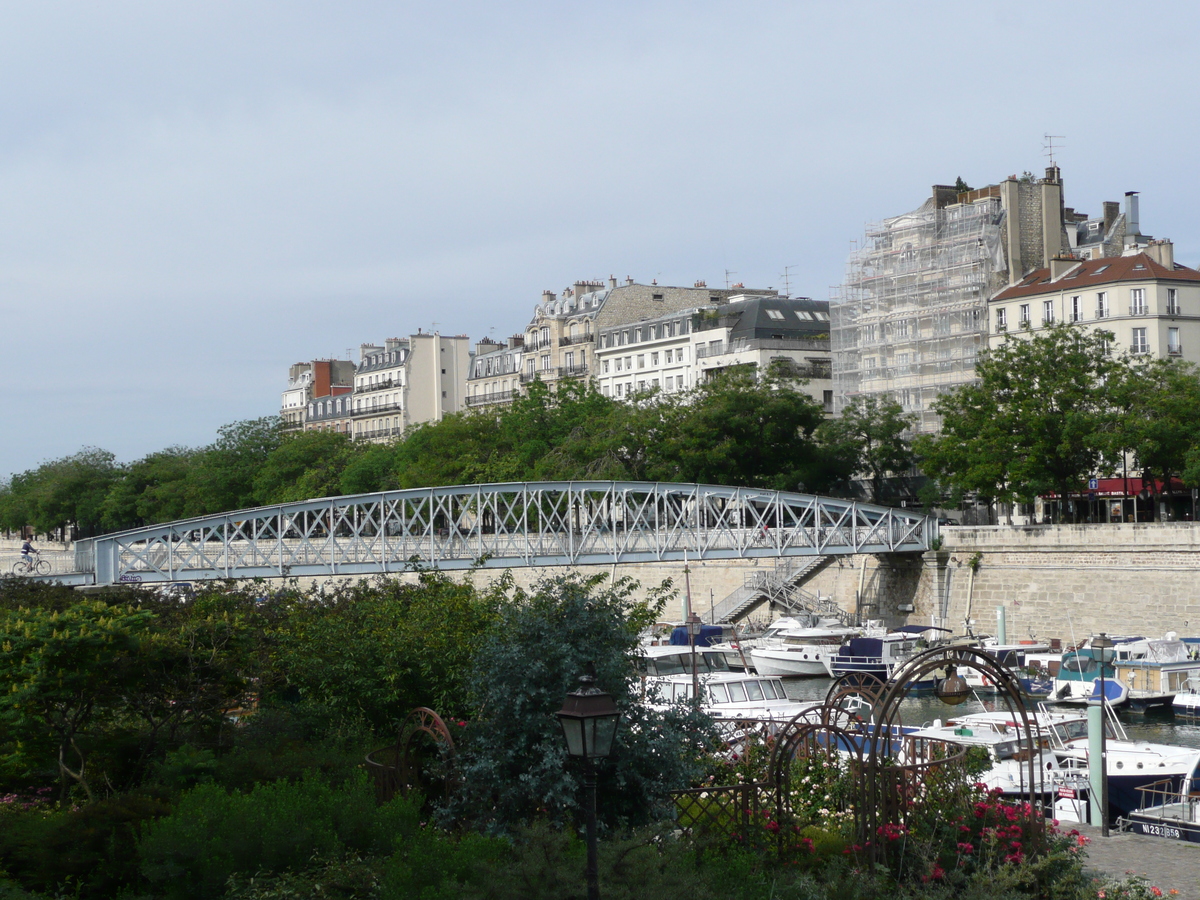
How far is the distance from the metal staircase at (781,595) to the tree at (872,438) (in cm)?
736

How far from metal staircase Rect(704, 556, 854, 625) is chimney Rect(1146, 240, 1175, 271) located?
2053cm

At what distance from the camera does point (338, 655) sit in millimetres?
18781

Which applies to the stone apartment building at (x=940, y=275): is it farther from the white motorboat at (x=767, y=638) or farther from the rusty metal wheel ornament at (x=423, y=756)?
the rusty metal wheel ornament at (x=423, y=756)

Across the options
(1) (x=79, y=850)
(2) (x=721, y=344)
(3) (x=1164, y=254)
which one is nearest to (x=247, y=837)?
(1) (x=79, y=850)

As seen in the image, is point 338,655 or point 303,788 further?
point 338,655

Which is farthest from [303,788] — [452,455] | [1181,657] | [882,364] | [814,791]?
[452,455]

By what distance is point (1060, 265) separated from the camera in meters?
62.1

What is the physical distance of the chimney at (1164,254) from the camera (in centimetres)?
5989

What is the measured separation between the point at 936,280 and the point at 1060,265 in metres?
6.02

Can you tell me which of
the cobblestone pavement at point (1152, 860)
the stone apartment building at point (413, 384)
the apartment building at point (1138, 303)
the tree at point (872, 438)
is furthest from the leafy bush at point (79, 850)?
the stone apartment building at point (413, 384)

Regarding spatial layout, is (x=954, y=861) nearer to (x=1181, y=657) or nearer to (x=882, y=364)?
(x=1181, y=657)

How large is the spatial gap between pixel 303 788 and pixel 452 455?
214ft

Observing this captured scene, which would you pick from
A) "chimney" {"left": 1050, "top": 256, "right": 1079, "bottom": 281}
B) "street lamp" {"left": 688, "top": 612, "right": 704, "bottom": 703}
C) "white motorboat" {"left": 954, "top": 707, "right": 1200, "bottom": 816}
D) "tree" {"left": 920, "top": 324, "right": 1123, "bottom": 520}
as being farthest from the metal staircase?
"white motorboat" {"left": 954, "top": 707, "right": 1200, "bottom": 816}

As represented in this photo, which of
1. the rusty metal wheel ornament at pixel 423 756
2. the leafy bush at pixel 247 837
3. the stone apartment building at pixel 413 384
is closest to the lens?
the leafy bush at pixel 247 837
